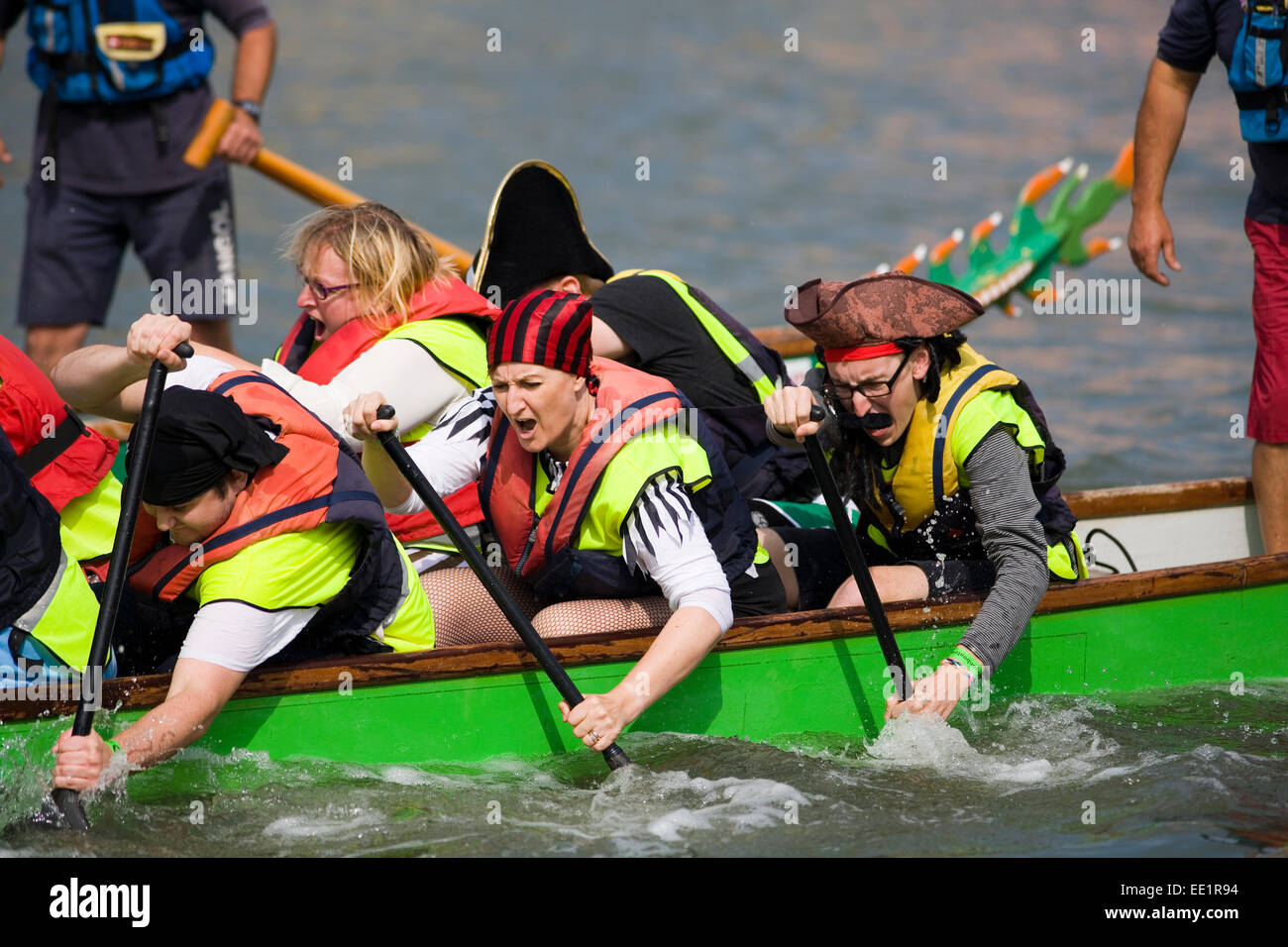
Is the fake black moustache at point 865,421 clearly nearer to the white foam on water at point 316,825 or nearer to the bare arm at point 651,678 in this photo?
the bare arm at point 651,678

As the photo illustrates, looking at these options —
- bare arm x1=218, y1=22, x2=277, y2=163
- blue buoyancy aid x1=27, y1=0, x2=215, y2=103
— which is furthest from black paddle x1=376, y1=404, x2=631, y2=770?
blue buoyancy aid x1=27, y1=0, x2=215, y2=103

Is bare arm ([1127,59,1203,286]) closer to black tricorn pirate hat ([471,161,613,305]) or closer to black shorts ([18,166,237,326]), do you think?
black tricorn pirate hat ([471,161,613,305])

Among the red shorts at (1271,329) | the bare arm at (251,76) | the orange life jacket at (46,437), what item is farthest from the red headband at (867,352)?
the bare arm at (251,76)

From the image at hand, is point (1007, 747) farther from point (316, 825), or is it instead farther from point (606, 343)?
point (316, 825)

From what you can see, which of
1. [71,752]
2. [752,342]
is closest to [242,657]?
[71,752]

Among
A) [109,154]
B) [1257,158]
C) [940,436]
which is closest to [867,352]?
[940,436]

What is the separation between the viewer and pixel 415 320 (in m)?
4.11

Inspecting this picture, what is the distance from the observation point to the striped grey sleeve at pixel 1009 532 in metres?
3.76

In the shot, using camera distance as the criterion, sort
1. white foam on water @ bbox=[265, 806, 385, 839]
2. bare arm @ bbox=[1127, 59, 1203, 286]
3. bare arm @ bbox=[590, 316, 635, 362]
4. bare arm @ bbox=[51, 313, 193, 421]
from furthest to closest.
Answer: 1. bare arm @ bbox=[1127, 59, 1203, 286]
2. bare arm @ bbox=[590, 316, 635, 362]
3. white foam on water @ bbox=[265, 806, 385, 839]
4. bare arm @ bbox=[51, 313, 193, 421]

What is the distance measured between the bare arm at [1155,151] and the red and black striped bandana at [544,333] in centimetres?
214

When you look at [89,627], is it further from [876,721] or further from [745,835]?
[876,721]

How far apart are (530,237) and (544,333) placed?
3.73 feet

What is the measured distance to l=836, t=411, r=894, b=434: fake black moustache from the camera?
3811mm

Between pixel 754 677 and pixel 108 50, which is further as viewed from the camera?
pixel 108 50
